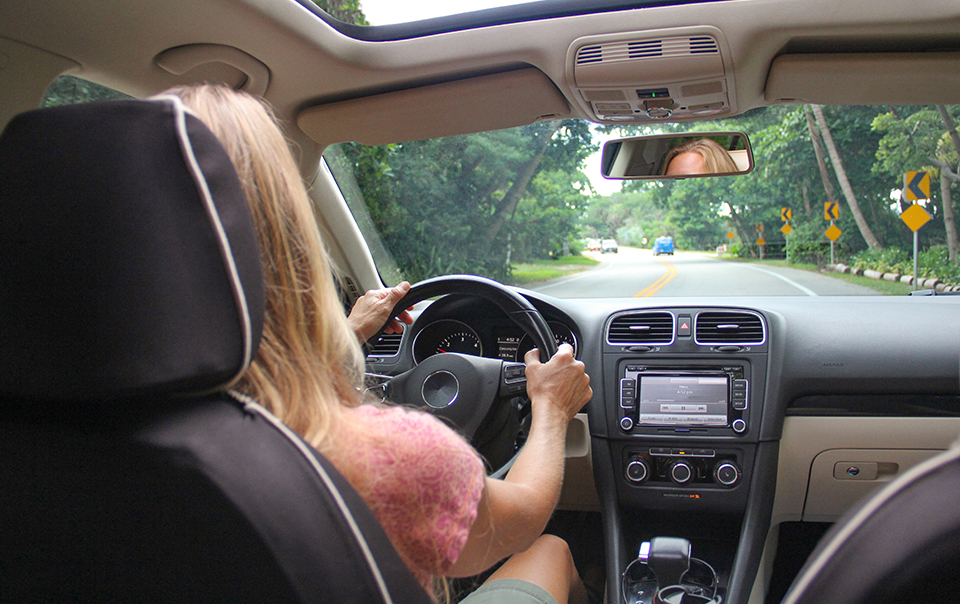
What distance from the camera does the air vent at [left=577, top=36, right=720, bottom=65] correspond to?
2451 millimetres

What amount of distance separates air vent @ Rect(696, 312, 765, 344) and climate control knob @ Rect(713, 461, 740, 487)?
0.53 m

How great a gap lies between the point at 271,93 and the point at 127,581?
2378mm

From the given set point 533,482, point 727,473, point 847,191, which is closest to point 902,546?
point 533,482

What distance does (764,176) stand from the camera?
3240 mm

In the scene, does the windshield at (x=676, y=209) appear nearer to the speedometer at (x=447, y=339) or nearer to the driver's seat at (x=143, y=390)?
the speedometer at (x=447, y=339)

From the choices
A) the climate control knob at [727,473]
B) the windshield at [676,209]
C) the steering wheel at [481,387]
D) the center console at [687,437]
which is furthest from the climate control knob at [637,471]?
the windshield at [676,209]

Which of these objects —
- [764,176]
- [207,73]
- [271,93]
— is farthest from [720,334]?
[207,73]

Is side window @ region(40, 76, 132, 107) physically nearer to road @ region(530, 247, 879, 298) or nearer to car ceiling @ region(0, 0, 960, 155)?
car ceiling @ region(0, 0, 960, 155)

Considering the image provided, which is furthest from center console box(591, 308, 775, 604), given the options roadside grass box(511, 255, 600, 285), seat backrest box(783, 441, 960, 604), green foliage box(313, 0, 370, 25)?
seat backrest box(783, 441, 960, 604)

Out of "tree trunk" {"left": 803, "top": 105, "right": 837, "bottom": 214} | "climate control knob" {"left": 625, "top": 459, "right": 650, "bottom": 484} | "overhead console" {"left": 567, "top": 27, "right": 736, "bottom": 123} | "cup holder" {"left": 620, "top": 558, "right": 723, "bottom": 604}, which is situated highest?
"overhead console" {"left": 567, "top": 27, "right": 736, "bottom": 123}

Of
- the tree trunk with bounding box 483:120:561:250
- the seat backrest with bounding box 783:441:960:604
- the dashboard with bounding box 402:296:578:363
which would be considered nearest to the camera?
the seat backrest with bounding box 783:441:960:604

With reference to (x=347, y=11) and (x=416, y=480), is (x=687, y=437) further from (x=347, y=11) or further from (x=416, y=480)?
(x=347, y=11)

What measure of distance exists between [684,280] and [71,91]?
291cm

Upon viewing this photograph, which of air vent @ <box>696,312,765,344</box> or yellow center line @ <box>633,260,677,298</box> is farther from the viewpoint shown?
yellow center line @ <box>633,260,677,298</box>
